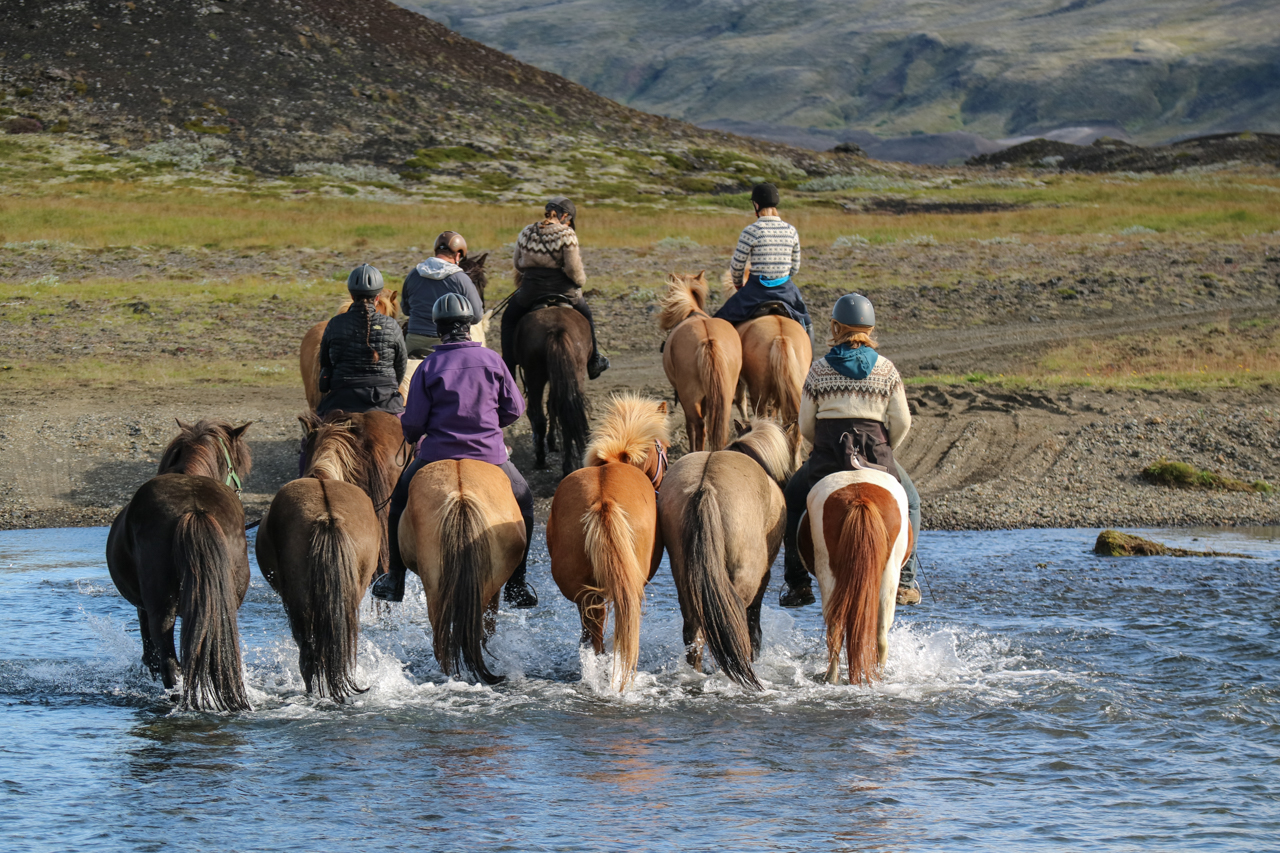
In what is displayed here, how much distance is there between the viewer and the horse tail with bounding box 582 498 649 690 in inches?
297

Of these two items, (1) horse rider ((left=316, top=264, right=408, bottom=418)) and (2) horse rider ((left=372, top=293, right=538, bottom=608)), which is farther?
(1) horse rider ((left=316, top=264, right=408, bottom=418))

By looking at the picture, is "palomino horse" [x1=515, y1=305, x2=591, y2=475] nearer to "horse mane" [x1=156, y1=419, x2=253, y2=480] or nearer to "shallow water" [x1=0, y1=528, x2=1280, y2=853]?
"shallow water" [x1=0, y1=528, x2=1280, y2=853]

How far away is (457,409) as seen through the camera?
26.8 ft

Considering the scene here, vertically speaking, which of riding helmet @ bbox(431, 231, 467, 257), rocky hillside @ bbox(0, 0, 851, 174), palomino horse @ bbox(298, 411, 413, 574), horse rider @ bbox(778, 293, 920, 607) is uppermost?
rocky hillside @ bbox(0, 0, 851, 174)

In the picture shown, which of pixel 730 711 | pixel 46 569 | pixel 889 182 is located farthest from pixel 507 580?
pixel 889 182

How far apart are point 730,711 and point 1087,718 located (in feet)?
7.18

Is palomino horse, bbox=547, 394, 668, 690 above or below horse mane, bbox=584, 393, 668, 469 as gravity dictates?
below

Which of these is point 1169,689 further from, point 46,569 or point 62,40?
Result: point 62,40

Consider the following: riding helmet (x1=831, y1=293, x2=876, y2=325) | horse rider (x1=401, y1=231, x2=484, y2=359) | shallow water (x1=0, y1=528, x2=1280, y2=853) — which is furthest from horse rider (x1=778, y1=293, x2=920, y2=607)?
horse rider (x1=401, y1=231, x2=484, y2=359)

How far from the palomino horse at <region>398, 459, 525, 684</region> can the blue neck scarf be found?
2329 mm

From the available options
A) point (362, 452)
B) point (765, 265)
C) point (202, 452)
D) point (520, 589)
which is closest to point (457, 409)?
point (520, 589)

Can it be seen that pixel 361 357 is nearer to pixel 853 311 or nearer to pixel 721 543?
pixel 721 543

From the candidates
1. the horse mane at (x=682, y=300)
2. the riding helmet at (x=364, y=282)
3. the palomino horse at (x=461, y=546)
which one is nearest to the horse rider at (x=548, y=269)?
the horse mane at (x=682, y=300)

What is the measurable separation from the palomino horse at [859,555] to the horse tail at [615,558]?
47.2 inches
